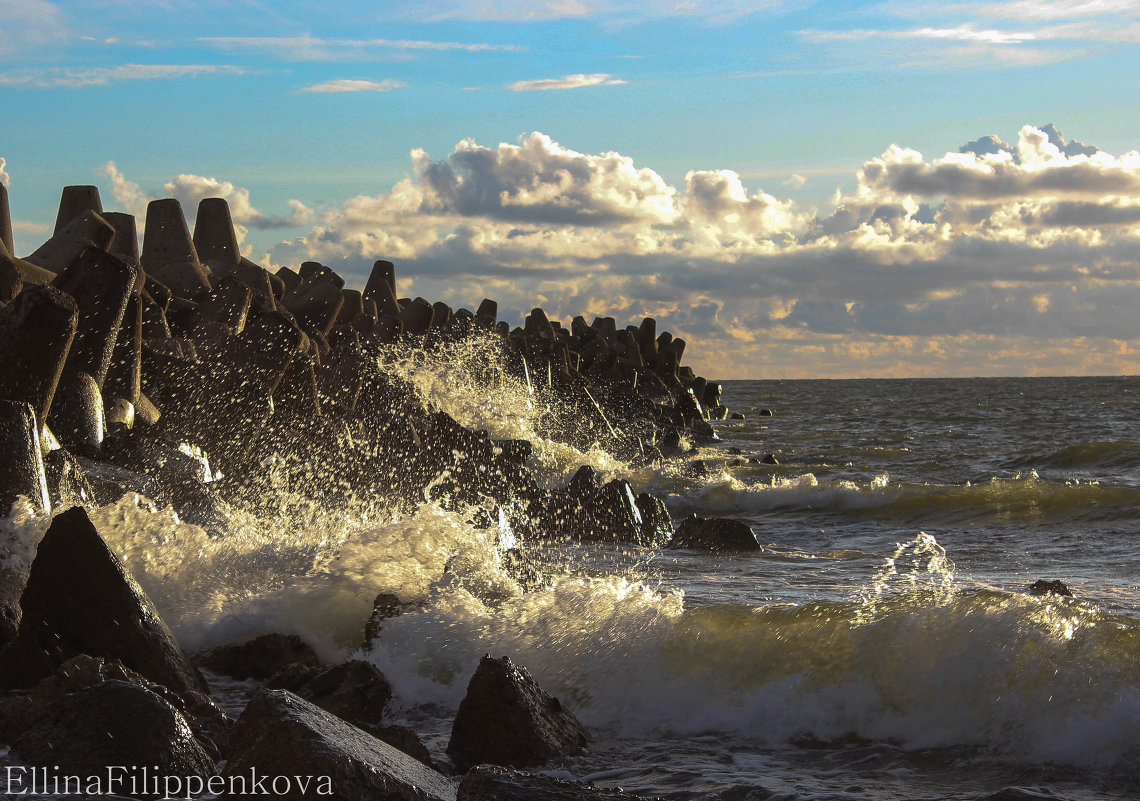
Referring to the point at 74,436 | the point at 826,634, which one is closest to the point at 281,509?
the point at 74,436

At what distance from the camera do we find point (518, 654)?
5.02 meters

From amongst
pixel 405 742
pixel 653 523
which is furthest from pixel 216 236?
pixel 405 742

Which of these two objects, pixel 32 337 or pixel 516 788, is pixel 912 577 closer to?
pixel 516 788

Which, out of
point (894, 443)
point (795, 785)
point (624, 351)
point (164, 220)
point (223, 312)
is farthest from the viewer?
point (624, 351)

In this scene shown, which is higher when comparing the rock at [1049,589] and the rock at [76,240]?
the rock at [76,240]

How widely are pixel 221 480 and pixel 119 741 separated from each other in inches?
236

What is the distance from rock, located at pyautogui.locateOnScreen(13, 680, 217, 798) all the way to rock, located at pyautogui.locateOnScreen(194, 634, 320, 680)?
1.61m

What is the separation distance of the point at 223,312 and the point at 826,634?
7.96 meters

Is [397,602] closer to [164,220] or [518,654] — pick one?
[518,654]

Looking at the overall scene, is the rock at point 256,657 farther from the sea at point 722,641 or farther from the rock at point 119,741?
the rock at point 119,741

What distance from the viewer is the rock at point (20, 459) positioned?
4.83m

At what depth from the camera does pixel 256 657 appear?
4863 mm

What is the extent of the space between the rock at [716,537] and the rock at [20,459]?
5219 millimetres

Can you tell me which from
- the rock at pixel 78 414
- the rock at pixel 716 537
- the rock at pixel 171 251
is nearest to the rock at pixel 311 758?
the rock at pixel 78 414
